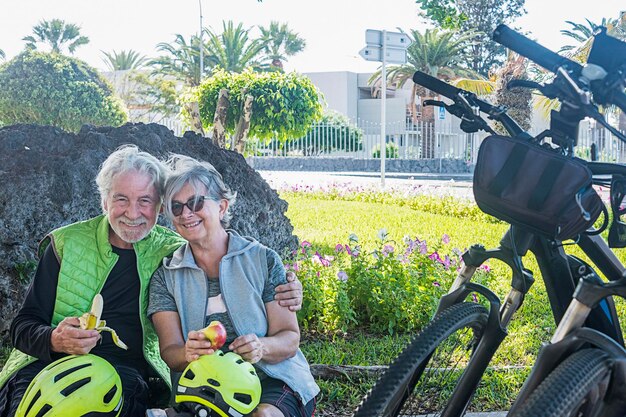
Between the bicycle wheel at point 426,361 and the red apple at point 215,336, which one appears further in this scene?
the red apple at point 215,336

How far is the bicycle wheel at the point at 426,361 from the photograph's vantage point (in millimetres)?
2084

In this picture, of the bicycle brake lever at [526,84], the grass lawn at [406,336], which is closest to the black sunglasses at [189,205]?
the bicycle brake lever at [526,84]

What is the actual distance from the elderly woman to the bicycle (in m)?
0.49

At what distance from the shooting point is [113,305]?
9.79ft

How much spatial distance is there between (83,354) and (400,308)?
284 centimetres

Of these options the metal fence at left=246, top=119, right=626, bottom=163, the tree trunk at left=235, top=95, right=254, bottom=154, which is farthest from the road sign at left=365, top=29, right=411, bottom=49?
the metal fence at left=246, top=119, right=626, bottom=163

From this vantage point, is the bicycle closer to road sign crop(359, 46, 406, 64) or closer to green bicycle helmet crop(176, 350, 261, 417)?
green bicycle helmet crop(176, 350, 261, 417)

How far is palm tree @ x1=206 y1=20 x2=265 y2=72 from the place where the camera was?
38.3m

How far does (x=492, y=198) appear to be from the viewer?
2281 millimetres

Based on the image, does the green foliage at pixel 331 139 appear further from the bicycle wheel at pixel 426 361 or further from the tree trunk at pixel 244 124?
the bicycle wheel at pixel 426 361

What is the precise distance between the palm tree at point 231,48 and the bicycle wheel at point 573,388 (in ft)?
122

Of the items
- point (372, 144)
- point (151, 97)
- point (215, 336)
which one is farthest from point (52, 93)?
point (151, 97)

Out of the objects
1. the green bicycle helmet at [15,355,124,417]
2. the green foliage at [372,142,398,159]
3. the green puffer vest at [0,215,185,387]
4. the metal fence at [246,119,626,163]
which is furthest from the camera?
the green foliage at [372,142,398,159]

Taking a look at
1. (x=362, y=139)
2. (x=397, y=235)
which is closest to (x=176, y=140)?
(x=397, y=235)
